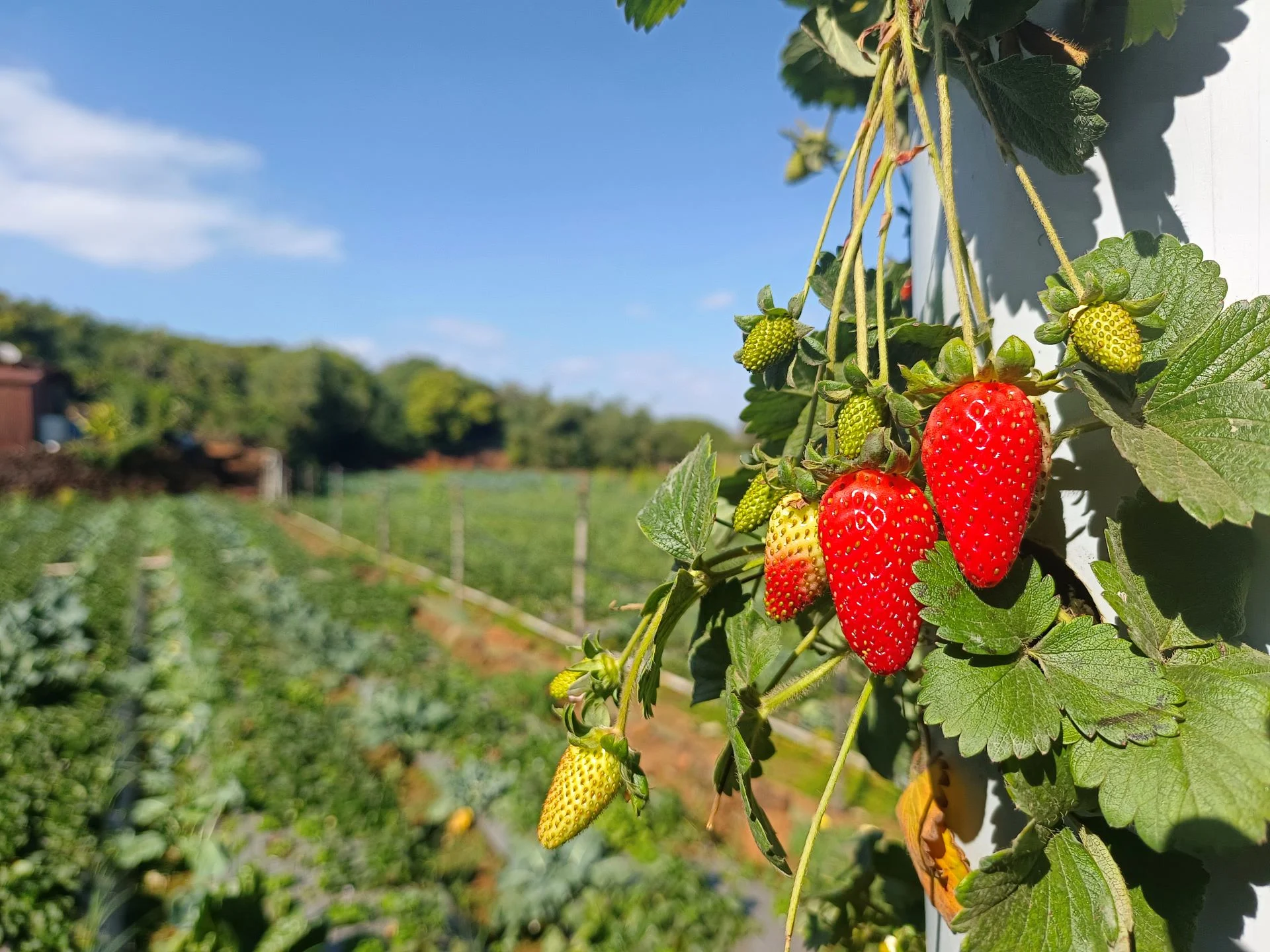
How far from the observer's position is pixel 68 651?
204 inches

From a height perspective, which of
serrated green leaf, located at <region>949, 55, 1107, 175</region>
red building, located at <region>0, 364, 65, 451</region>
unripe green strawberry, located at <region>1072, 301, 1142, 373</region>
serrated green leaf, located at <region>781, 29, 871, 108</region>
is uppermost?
serrated green leaf, located at <region>781, 29, 871, 108</region>

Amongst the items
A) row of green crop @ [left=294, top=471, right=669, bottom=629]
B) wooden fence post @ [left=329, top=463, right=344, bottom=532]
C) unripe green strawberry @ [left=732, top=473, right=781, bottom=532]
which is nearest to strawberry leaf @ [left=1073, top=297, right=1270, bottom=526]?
unripe green strawberry @ [left=732, top=473, right=781, bottom=532]

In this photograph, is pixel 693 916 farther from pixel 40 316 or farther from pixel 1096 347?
pixel 40 316

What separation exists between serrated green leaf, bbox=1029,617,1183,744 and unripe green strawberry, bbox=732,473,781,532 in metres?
0.20

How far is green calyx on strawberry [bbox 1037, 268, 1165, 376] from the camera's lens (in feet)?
1.34

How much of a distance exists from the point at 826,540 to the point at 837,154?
0.89 metres

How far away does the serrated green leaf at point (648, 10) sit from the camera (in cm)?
72

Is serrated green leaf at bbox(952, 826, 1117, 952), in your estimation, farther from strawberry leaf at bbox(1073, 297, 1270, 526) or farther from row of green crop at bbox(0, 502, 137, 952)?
row of green crop at bbox(0, 502, 137, 952)

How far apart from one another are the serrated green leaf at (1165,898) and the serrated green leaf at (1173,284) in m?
0.29

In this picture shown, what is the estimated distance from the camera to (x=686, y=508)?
58 cm

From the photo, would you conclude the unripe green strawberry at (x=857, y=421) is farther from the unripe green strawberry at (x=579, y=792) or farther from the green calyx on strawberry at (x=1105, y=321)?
the unripe green strawberry at (x=579, y=792)

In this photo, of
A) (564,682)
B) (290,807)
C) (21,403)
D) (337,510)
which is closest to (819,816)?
(564,682)

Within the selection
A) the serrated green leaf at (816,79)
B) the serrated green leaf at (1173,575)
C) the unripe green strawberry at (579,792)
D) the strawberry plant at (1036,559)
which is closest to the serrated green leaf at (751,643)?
the strawberry plant at (1036,559)

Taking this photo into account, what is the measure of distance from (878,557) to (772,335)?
0.22m
